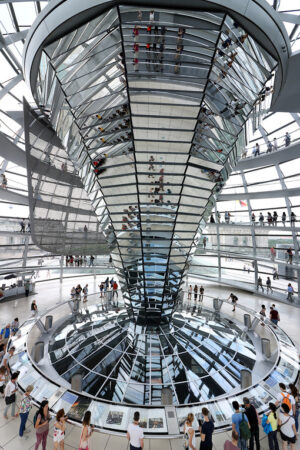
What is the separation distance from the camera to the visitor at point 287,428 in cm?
538

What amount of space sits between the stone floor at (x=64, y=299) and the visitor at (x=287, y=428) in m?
0.58

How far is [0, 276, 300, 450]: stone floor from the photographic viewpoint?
18.7ft

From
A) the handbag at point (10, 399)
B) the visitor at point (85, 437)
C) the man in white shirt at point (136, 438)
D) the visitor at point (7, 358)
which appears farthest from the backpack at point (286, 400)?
the visitor at point (7, 358)

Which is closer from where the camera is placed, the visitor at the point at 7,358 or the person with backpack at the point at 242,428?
the person with backpack at the point at 242,428

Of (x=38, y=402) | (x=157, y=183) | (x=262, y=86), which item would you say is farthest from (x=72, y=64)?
(x=38, y=402)

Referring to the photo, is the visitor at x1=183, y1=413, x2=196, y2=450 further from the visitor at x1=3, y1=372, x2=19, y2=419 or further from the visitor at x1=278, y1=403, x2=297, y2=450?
the visitor at x1=3, y1=372, x2=19, y2=419

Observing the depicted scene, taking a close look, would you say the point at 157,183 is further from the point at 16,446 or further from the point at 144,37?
the point at 16,446

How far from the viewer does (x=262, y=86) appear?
8.80 m

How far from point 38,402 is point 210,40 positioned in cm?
1097

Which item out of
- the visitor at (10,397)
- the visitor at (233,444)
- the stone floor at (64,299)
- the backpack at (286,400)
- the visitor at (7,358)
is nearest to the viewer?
the visitor at (233,444)

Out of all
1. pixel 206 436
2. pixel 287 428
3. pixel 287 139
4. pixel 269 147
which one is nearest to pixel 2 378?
pixel 206 436

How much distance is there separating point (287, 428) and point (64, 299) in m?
17.5

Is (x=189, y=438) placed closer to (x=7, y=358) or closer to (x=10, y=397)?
(x=10, y=397)

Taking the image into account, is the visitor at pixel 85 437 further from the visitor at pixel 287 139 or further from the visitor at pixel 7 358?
the visitor at pixel 287 139
